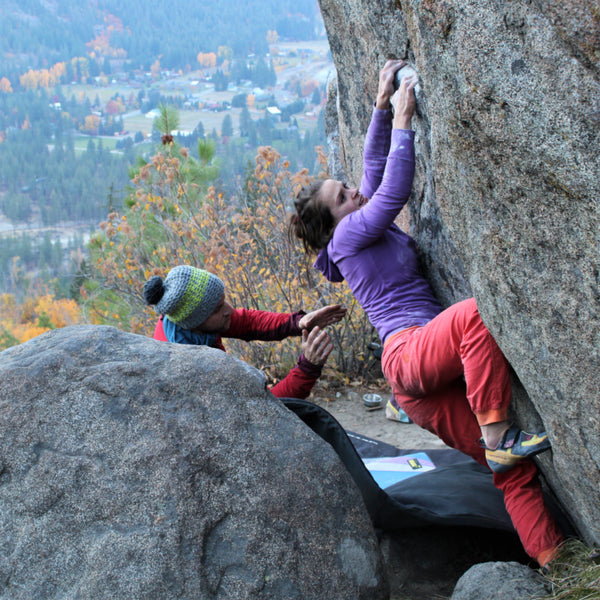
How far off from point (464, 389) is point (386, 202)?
2.97 feet

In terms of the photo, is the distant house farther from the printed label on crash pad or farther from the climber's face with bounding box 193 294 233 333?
the climber's face with bounding box 193 294 233 333

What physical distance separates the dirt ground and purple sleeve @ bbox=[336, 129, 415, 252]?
2.17m

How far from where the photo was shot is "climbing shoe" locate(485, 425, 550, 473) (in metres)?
2.32

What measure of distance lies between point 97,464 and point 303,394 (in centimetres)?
116

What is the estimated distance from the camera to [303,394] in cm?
303

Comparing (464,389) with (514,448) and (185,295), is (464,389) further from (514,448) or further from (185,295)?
(185,295)

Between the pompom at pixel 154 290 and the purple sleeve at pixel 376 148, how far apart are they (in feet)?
3.77

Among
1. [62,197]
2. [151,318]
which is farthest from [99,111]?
[151,318]

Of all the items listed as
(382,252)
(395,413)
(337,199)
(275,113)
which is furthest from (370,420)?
(275,113)

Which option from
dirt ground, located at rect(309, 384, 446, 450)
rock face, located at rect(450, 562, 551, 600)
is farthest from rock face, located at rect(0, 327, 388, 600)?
dirt ground, located at rect(309, 384, 446, 450)

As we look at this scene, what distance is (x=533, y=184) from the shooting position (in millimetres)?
1730

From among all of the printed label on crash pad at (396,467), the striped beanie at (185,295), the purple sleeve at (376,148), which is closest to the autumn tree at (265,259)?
the printed label on crash pad at (396,467)

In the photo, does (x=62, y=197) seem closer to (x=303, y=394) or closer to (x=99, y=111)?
(x=99, y=111)

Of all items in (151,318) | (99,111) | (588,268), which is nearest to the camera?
(588,268)
